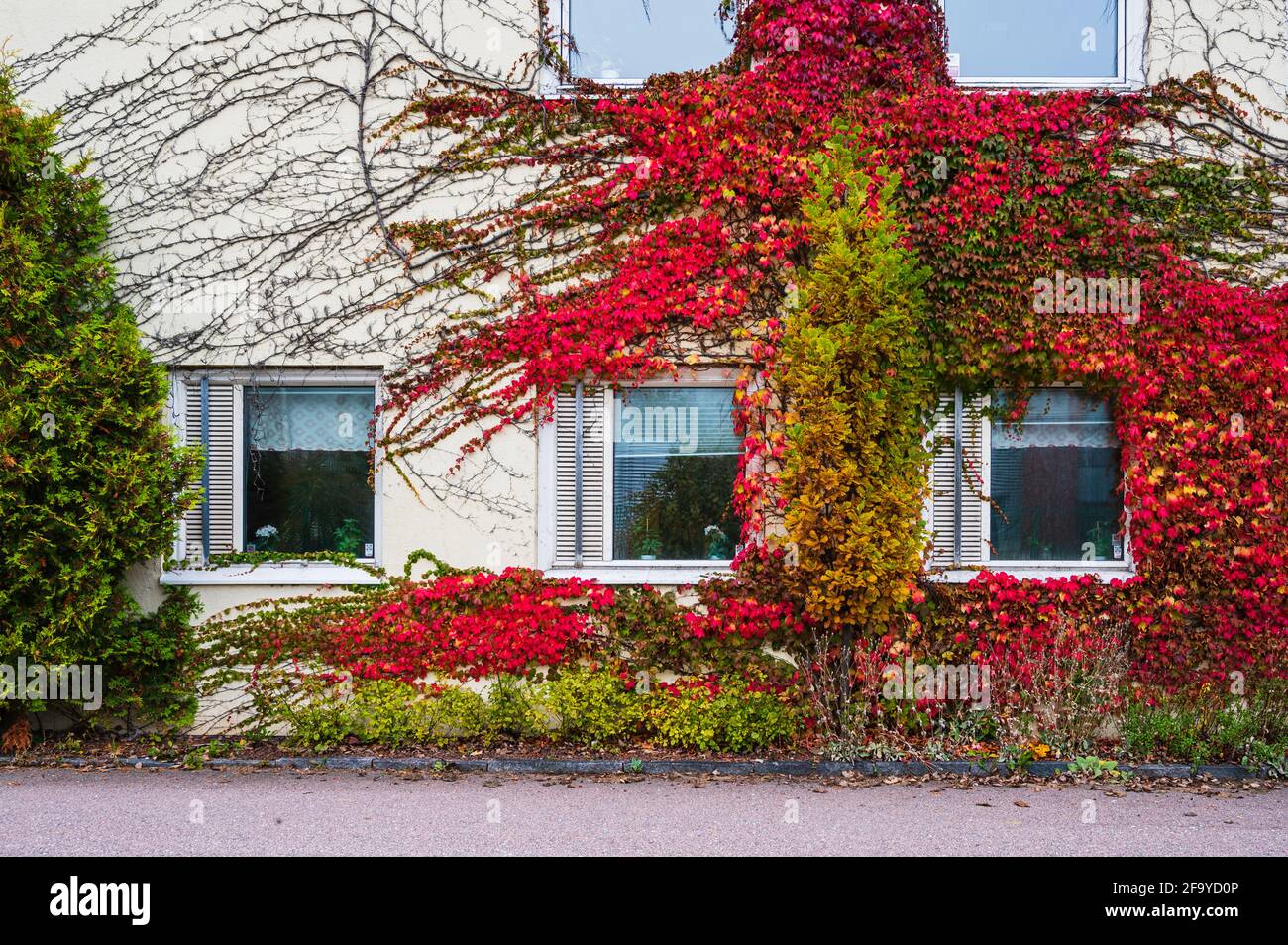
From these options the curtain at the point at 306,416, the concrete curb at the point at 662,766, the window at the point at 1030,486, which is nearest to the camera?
the concrete curb at the point at 662,766

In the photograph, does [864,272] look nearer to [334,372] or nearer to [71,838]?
[334,372]

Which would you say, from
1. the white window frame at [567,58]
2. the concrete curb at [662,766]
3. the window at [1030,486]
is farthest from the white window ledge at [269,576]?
the window at [1030,486]

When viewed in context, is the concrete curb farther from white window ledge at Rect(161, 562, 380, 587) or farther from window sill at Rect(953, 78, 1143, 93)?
window sill at Rect(953, 78, 1143, 93)

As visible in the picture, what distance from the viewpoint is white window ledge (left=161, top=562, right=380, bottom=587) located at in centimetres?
648

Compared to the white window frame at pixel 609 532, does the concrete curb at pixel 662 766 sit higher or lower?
lower

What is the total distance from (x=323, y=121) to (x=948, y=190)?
4.63 m

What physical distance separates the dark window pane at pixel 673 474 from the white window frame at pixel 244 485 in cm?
182

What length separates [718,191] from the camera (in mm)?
6477

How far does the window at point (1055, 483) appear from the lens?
6695mm

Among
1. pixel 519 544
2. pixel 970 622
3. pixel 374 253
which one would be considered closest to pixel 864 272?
pixel 970 622

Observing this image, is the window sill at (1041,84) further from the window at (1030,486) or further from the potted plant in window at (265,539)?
the potted plant in window at (265,539)

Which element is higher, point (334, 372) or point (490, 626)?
point (334, 372)

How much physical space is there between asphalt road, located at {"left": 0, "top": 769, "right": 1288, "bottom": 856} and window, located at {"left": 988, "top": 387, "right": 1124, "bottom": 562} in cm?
186

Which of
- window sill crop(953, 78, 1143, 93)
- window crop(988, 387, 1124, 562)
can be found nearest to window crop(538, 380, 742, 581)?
window crop(988, 387, 1124, 562)
